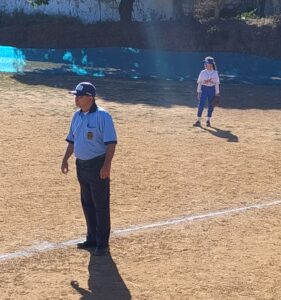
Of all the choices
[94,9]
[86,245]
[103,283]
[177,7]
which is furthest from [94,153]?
[177,7]

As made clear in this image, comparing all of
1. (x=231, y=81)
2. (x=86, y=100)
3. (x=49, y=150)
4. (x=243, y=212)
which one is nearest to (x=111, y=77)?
(x=231, y=81)

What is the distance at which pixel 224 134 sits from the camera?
16.8 m

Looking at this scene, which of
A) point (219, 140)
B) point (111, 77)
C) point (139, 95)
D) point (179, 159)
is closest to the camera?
point (179, 159)

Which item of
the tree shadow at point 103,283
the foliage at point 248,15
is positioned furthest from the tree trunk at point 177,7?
the tree shadow at point 103,283

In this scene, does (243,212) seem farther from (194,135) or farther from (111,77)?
(111,77)

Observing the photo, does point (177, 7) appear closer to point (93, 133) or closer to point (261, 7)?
point (261, 7)

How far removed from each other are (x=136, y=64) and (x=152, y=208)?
21.1 m

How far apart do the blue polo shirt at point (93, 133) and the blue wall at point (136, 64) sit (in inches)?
824

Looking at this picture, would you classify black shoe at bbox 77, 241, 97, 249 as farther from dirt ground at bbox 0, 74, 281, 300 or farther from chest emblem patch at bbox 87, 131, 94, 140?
chest emblem patch at bbox 87, 131, 94, 140

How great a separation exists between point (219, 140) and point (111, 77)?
1302 centimetres

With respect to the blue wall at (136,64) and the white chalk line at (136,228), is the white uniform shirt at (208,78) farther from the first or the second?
the blue wall at (136,64)

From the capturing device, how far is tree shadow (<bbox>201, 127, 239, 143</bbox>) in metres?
16.2

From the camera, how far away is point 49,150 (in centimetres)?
1397

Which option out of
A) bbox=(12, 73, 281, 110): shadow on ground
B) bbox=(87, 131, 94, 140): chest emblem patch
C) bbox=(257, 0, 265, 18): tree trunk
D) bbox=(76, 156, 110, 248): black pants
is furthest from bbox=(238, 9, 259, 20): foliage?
bbox=(87, 131, 94, 140): chest emblem patch
